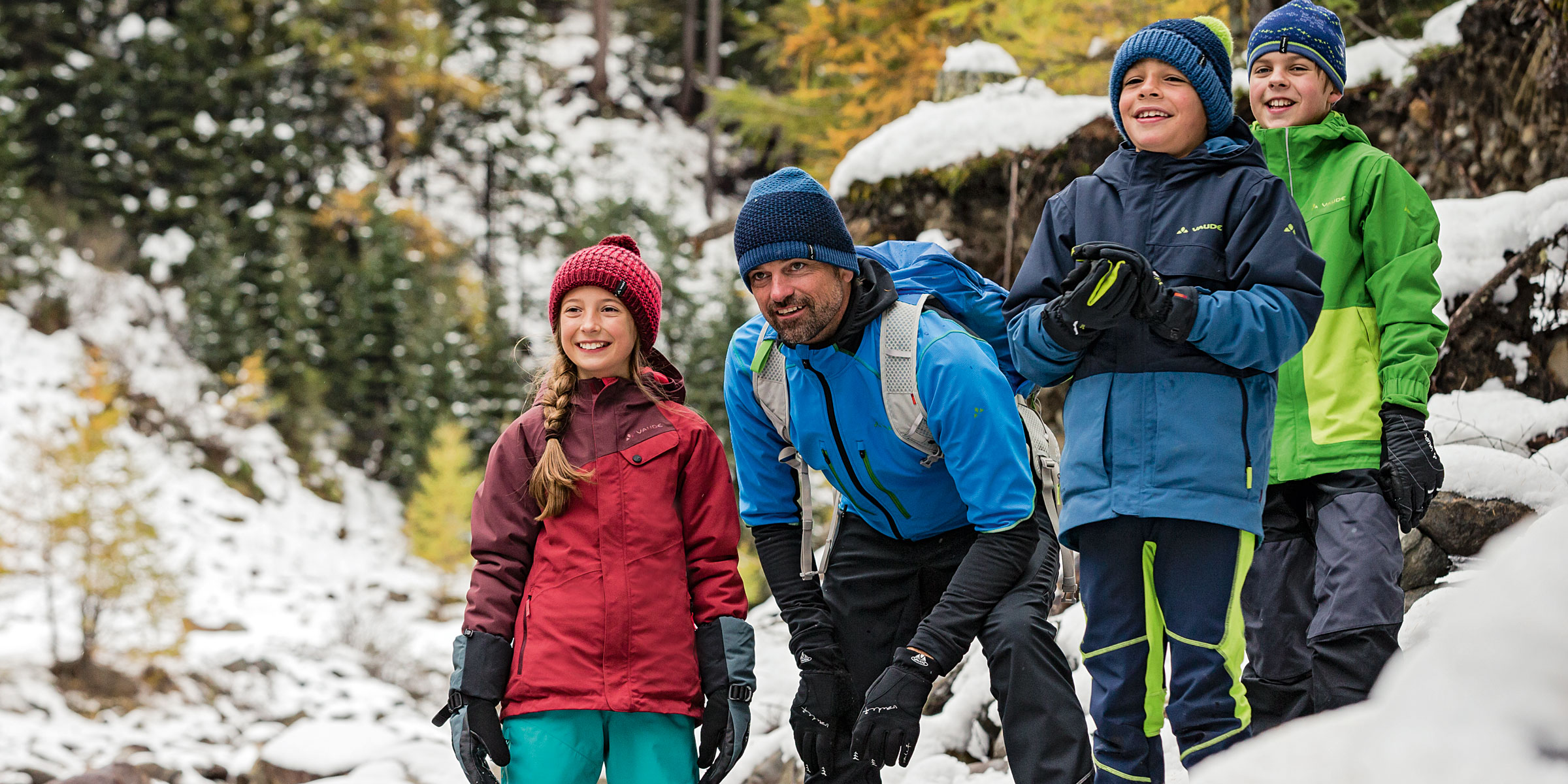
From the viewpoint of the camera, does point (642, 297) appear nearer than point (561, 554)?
No

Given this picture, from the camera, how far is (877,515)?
2598 mm

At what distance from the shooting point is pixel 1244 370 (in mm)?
2289

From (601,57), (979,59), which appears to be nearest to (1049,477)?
(979,59)

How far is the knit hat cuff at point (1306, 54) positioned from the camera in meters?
3.02

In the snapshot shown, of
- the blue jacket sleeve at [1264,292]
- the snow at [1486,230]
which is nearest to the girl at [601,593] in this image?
the blue jacket sleeve at [1264,292]

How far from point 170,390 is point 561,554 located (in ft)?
68.5

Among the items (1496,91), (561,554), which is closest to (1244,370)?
(561,554)

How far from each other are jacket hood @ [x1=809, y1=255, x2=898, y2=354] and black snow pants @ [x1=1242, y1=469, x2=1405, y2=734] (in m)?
1.16

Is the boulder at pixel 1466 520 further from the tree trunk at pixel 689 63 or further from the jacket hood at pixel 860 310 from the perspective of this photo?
the tree trunk at pixel 689 63

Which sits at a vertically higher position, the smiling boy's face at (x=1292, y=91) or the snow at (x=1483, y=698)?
the smiling boy's face at (x=1292, y=91)

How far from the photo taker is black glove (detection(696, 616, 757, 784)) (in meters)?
2.58

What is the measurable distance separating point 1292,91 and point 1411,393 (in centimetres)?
91

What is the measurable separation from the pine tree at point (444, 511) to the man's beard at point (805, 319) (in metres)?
16.7

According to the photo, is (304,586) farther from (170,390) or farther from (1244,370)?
(1244,370)
